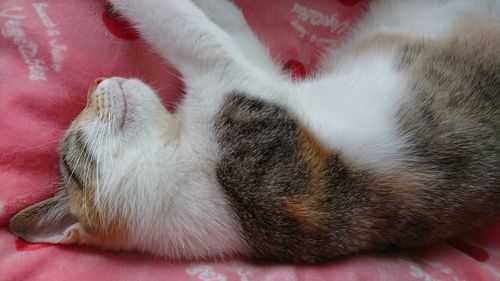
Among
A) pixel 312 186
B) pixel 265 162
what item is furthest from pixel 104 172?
pixel 312 186

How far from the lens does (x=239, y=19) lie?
2137mm

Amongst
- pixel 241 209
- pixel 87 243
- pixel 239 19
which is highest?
pixel 239 19

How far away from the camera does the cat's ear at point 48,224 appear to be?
173cm

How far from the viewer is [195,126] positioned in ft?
5.86

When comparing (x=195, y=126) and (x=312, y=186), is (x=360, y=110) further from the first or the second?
(x=195, y=126)

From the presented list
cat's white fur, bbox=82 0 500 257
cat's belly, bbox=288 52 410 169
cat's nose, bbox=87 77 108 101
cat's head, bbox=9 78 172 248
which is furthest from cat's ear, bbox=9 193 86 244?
cat's belly, bbox=288 52 410 169

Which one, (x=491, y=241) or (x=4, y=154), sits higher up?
(x=491, y=241)

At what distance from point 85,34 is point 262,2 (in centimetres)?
79

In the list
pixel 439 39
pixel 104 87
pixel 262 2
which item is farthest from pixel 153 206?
pixel 439 39

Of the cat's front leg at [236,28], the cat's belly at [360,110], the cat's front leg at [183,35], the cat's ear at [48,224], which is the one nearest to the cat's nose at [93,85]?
the cat's front leg at [183,35]

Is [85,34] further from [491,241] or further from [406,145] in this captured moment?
[491,241]

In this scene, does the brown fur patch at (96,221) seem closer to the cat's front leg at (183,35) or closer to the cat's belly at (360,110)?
the cat's front leg at (183,35)

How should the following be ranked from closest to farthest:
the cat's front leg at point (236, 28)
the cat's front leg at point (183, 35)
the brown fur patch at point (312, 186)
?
1. the brown fur patch at point (312, 186)
2. the cat's front leg at point (183, 35)
3. the cat's front leg at point (236, 28)

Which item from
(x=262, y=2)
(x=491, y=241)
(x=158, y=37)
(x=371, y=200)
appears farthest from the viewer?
(x=262, y=2)
